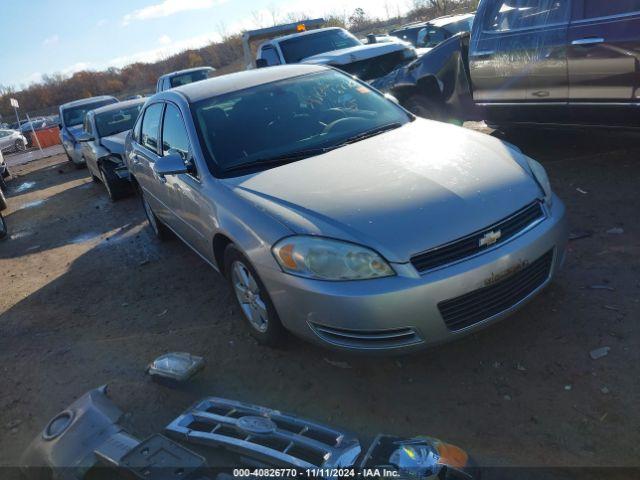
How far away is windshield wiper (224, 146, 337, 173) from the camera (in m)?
3.54

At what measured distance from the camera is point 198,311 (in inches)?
168

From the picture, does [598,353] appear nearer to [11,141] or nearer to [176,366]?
[176,366]

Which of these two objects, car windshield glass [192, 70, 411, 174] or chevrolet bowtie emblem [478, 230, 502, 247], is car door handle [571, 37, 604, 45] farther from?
chevrolet bowtie emblem [478, 230, 502, 247]

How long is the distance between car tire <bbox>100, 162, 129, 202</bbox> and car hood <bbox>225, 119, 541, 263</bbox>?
598 centimetres

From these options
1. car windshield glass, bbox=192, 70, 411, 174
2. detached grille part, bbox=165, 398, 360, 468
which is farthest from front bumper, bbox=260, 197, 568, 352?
car windshield glass, bbox=192, 70, 411, 174

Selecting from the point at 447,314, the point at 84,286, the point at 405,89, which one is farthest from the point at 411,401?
the point at 405,89

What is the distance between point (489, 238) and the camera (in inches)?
106

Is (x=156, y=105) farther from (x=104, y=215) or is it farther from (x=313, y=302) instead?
(x=104, y=215)

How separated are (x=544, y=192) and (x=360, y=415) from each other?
64.0 inches

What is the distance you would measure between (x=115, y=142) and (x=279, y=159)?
251 inches

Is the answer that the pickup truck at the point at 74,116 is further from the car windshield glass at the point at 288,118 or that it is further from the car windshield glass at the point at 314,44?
the car windshield glass at the point at 288,118

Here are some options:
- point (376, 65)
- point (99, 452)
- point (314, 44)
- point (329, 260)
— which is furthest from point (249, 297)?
point (314, 44)

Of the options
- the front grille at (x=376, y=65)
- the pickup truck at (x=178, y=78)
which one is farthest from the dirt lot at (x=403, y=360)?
the pickup truck at (x=178, y=78)

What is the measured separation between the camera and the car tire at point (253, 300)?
3.15 meters
